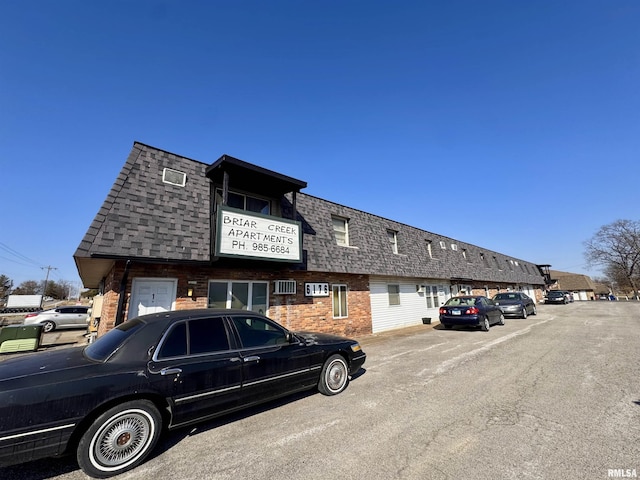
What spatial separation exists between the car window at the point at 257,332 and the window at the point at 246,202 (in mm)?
5343

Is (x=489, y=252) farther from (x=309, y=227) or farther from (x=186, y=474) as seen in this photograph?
(x=186, y=474)

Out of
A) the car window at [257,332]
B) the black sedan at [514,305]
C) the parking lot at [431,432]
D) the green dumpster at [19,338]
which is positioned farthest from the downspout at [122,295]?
the black sedan at [514,305]

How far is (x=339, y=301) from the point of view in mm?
11906

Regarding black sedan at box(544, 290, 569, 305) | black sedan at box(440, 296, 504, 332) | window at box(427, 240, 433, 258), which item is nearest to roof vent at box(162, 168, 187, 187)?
black sedan at box(440, 296, 504, 332)

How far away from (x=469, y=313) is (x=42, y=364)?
13.2 m

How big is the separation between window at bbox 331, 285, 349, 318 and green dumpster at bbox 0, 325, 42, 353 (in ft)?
40.2

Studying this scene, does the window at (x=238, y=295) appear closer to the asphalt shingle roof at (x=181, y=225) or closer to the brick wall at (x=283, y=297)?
the brick wall at (x=283, y=297)

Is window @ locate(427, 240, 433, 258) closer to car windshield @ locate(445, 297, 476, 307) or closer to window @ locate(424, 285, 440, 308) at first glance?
window @ locate(424, 285, 440, 308)

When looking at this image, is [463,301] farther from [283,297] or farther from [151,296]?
[151,296]

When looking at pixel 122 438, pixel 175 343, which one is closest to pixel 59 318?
pixel 175 343

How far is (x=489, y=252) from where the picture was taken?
26.9 metres

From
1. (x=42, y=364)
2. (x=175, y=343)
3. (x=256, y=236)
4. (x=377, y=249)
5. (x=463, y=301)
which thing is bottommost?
(x=42, y=364)

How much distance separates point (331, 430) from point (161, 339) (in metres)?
2.60

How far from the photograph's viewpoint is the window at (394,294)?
14.6 m
